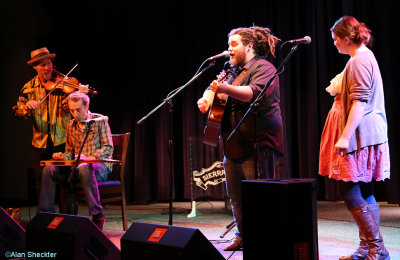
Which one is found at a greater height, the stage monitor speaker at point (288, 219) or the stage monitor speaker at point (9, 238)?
the stage monitor speaker at point (288, 219)

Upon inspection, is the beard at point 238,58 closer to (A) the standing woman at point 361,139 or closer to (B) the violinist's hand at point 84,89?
(A) the standing woman at point 361,139

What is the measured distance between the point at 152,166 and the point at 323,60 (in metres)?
3.02

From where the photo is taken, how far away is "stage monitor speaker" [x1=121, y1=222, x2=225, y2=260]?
82.7 inches

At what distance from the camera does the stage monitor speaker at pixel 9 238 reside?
116 inches

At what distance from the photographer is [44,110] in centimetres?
483

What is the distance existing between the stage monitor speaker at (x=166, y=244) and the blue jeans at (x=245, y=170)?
2.66 ft

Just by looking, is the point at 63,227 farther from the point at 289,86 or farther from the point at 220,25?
the point at 220,25

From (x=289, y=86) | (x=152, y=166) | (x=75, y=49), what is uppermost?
(x=75, y=49)

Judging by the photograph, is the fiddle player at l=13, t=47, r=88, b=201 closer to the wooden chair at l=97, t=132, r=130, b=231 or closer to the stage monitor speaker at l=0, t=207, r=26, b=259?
the wooden chair at l=97, t=132, r=130, b=231

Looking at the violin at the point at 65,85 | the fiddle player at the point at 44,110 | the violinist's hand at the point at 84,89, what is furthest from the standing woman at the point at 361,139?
the fiddle player at the point at 44,110

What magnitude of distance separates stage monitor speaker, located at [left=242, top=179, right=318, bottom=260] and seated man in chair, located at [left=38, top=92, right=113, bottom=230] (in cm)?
216

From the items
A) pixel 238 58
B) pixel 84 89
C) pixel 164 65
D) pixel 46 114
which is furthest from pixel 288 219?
pixel 164 65

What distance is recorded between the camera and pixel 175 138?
6.87 metres

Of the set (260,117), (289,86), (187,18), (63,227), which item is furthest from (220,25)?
(63,227)
